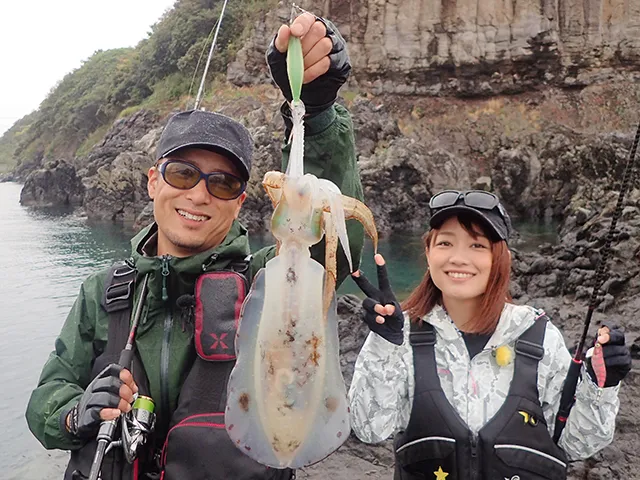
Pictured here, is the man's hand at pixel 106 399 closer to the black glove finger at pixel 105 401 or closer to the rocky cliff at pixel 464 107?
the black glove finger at pixel 105 401

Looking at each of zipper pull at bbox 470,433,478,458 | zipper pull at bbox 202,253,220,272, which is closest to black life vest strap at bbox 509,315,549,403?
zipper pull at bbox 470,433,478,458

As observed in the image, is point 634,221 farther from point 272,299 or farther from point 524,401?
point 272,299

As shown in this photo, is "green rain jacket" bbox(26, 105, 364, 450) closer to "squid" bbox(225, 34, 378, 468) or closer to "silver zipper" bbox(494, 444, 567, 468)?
"squid" bbox(225, 34, 378, 468)

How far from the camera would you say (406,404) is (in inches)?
117

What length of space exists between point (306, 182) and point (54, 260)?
26.5 meters

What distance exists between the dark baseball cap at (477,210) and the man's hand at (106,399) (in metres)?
1.93

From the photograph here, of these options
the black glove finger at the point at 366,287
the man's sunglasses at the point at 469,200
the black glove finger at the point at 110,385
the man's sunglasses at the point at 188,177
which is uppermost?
the man's sunglasses at the point at 188,177

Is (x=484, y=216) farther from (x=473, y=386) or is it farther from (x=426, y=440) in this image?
(x=426, y=440)

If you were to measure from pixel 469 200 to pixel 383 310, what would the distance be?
921 millimetres

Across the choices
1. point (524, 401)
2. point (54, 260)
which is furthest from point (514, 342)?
point (54, 260)

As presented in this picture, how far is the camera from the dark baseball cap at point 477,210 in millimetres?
2906

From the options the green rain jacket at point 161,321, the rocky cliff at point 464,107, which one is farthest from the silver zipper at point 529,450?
the rocky cliff at point 464,107

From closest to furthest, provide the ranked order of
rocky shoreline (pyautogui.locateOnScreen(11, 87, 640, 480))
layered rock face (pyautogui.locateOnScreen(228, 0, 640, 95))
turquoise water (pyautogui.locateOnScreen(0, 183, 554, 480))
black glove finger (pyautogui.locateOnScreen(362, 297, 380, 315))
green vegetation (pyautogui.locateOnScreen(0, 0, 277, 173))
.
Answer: black glove finger (pyautogui.locateOnScreen(362, 297, 380, 315))
turquoise water (pyautogui.locateOnScreen(0, 183, 554, 480))
rocky shoreline (pyautogui.locateOnScreen(11, 87, 640, 480))
layered rock face (pyautogui.locateOnScreen(228, 0, 640, 95))
green vegetation (pyautogui.locateOnScreen(0, 0, 277, 173))

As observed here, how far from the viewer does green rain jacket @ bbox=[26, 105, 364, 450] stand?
98.3 inches
